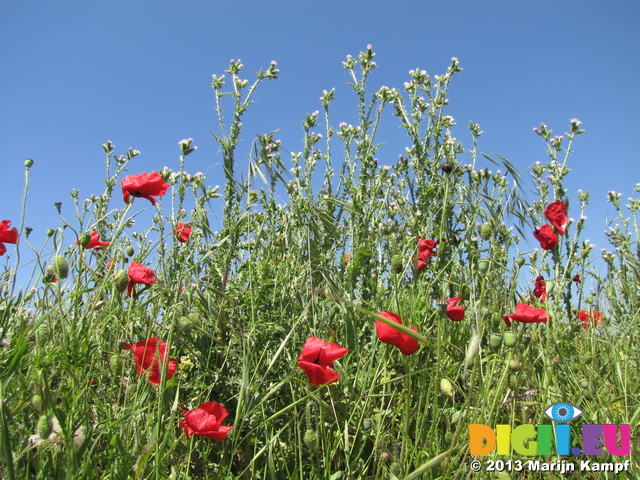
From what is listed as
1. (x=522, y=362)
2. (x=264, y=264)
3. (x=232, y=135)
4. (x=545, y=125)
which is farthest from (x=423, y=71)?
(x=522, y=362)

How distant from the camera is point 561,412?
128 cm

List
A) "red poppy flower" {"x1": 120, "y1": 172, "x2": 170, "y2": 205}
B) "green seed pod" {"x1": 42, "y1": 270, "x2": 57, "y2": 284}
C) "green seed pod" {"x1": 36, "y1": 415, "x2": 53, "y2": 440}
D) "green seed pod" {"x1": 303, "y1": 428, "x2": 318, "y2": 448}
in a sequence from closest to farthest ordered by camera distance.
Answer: "green seed pod" {"x1": 36, "y1": 415, "x2": 53, "y2": 440} < "green seed pod" {"x1": 303, "y1": 428, "x2": 318, "y2": 448} < "green seed pod" {"x1": 42, "y1": 270, "x2": 57, "y2": 284} < "red poppy flower" {"x1": 120, "y1": 172, "x2": 170, "y2": 205}

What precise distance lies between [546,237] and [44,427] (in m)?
2.15

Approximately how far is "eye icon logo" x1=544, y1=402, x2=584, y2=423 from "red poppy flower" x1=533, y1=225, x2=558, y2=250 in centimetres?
107

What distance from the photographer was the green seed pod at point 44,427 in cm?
90

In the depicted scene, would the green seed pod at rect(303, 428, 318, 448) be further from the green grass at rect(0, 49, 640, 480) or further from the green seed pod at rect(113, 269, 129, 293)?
the green seed pod at rect(113, 269, 129, 293)

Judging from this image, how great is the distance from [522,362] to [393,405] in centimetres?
52

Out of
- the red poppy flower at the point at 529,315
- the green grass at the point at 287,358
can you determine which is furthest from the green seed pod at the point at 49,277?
the red poppy flower at the point at 529,315

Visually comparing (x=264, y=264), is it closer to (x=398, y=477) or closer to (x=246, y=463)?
(x=246, y=463)

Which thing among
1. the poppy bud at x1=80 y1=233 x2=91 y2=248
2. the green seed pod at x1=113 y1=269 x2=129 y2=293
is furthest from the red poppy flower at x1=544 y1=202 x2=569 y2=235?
A: the poppy bud at x1=80 y1=233 x2=91 y2=248

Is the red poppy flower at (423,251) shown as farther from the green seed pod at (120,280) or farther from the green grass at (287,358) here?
the green seed pod at (120,280)

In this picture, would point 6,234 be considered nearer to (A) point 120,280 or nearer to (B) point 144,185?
(B) point 144,185

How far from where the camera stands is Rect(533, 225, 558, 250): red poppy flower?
2.16m

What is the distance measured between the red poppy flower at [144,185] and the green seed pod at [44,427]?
1061 mm
